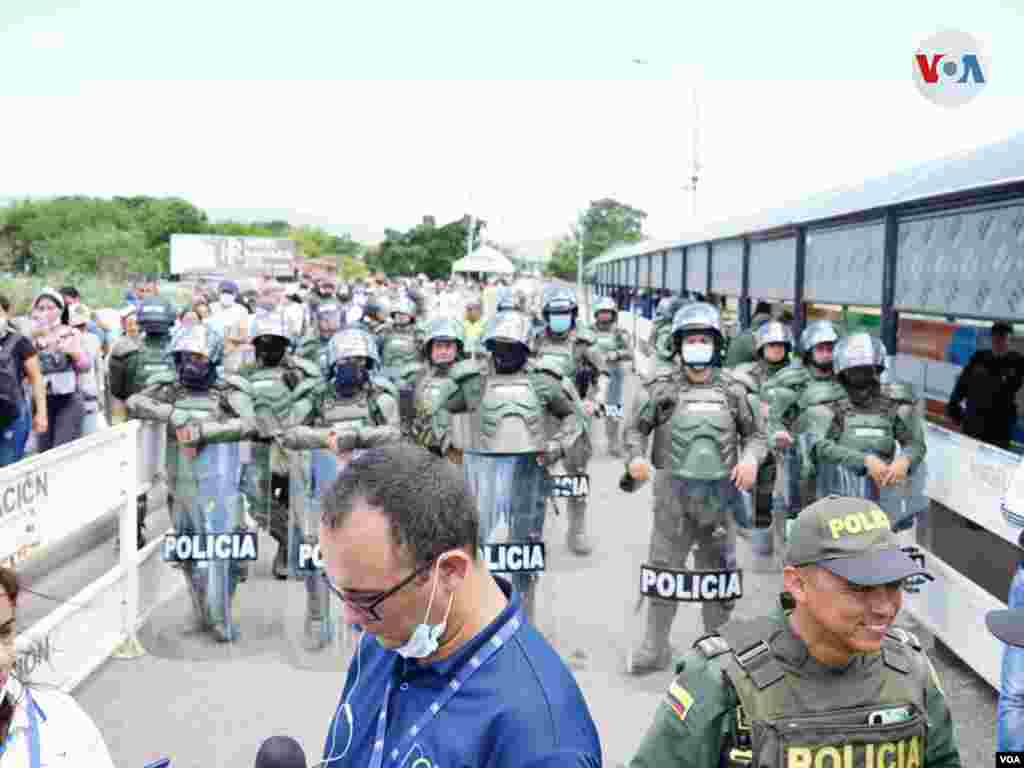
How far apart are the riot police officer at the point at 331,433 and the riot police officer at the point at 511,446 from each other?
46 centimetres

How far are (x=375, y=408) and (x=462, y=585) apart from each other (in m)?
5.14

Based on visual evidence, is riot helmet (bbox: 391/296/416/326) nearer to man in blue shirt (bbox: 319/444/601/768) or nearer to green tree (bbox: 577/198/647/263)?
man in blue shirt (bbox: 319/444/601/768)

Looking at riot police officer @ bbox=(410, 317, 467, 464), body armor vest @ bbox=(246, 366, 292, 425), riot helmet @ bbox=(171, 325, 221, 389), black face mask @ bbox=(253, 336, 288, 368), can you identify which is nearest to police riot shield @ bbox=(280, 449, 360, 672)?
body armor vest @ bbox=(246, 366, 292, 425)

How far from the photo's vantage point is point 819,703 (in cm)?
251

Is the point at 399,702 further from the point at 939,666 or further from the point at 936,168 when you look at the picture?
the point at 936,168

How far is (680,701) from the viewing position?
2.50m

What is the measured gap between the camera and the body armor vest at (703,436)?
21.2ft

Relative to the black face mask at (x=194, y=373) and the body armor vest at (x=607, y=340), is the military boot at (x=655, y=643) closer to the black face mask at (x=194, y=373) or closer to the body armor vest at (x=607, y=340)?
the black face mask at (x=194, y=373)

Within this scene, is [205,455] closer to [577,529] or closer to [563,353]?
[577,529]

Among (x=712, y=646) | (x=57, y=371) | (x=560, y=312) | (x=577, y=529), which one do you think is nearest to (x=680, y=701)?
(x=712, y=646)

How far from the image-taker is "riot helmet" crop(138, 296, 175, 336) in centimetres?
911

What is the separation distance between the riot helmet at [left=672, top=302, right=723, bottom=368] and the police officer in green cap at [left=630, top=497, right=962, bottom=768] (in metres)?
3.95

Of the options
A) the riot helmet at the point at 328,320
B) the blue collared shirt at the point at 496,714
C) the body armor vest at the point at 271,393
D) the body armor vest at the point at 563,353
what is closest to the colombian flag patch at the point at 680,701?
the blue collared shirt at the point at 496,714

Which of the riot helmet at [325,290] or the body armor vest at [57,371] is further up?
the riot helmet at [325,290]
